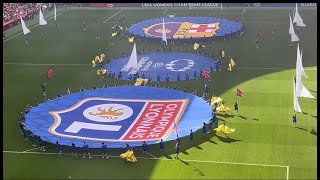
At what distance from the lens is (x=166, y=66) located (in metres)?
63.5

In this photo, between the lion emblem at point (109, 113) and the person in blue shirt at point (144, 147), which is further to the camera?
the lion emblem at point (109, 113)

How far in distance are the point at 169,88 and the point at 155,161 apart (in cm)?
1759

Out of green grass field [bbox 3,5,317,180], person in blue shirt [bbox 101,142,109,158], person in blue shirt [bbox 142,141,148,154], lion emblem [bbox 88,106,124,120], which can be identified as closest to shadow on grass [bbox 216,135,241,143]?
green grass field [bbox 3,5,317,180]

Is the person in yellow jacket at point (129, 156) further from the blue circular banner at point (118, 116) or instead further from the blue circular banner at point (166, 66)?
the blue circular banner at point (166, 66)

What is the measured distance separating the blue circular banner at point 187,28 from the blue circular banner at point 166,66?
28.9 feet

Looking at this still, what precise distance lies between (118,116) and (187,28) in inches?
1510

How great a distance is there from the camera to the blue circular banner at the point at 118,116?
4197 centimetres

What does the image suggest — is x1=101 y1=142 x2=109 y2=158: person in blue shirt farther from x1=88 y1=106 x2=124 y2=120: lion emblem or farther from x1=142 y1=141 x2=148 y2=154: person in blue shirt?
x1=88 y1=106 x2=124 y2=120: lion emblem

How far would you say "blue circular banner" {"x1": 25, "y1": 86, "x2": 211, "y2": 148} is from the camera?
41969 mm

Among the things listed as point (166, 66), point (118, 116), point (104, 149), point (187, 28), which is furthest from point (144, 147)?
point (187, 28)

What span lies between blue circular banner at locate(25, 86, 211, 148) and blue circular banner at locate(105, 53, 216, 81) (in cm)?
725

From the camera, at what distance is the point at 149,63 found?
213 feet

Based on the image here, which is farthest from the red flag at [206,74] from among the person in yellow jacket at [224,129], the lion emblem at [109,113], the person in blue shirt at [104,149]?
the person in blue shirt at [104,149]

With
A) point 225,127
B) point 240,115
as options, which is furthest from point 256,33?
point 225,127
